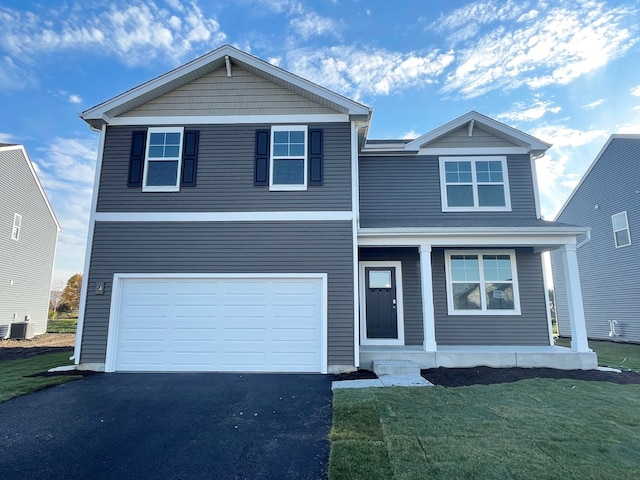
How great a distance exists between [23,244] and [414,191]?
1683cm

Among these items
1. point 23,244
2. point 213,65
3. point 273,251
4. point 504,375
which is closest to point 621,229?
point 504,375

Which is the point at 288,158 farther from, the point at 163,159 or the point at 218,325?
the point at 218,325

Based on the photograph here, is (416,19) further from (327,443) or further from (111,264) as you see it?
(327,443)

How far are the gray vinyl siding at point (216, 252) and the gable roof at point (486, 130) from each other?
3.63 metres

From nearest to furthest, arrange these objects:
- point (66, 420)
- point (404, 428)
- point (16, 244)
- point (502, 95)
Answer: point (404, 428) < point (66, 420) < point (502, 95) < point (16, 244)

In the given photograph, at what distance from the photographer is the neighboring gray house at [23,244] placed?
14.6 metres

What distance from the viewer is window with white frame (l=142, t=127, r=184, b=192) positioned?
27.0 ft

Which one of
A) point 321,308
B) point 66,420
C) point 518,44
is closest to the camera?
point 66,420

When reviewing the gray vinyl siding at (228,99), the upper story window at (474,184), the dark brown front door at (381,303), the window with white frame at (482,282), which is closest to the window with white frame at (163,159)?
the gray vinyl siding at (228,99)

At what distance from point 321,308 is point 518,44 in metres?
8.89

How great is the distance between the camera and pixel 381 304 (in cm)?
915

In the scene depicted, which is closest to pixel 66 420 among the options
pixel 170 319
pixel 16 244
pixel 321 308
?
pixel 170 319

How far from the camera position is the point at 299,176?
817 cm

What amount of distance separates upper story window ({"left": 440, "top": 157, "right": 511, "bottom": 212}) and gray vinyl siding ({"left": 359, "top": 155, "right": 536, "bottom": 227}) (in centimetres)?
15
